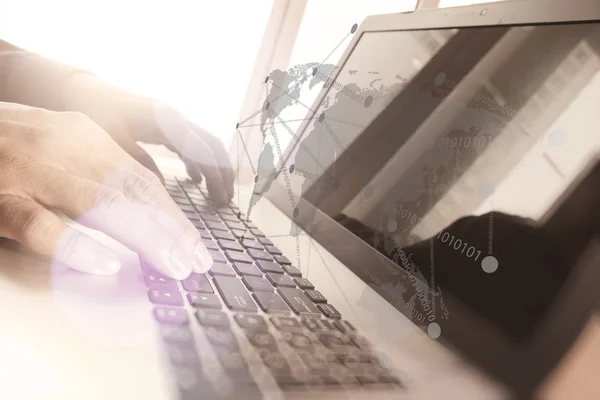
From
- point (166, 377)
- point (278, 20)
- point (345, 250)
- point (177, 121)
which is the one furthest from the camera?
point (278, 20)

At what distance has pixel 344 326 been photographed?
428 mm

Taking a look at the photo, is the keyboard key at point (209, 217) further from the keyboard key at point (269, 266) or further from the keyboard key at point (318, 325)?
the keyboard key at point (318, 325)

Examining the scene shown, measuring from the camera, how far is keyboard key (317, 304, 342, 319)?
45 cm

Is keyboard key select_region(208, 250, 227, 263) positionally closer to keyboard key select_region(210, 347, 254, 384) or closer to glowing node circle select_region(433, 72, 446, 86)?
keyboard key select_region(210, 347, 254, 384)

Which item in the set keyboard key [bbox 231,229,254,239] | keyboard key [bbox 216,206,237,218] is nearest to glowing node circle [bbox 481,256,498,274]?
keyboard key [bbox 231,229,254,239]

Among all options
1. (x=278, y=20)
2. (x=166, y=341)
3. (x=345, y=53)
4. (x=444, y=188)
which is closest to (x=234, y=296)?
(x=166, y=341)

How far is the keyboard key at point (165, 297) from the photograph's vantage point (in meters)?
0.37

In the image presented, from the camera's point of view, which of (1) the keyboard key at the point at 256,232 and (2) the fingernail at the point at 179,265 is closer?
(2) the fingernail at the point at 179,265

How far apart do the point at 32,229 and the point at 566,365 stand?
41 centimetres

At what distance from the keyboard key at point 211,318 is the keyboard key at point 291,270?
17 cm

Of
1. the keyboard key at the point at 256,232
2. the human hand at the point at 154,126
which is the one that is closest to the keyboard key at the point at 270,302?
the keyboard key at the point at 256,232

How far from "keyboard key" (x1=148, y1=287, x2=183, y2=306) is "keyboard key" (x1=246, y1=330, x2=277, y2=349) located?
6 cm

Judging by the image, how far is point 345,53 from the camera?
74cm

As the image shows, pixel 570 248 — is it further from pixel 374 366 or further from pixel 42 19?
pixel 42 19
